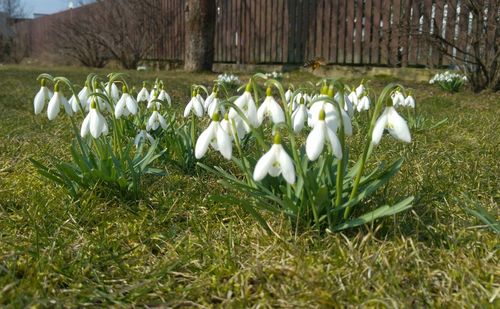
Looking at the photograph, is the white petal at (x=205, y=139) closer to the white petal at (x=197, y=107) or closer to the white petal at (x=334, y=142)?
the white petal at (x=334, y=142)

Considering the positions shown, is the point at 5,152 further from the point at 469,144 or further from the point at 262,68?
the point at 262,68

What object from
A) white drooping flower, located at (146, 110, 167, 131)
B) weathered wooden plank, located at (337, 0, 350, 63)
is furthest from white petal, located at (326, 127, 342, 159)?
weathered wooden plank, located at (337, 0, 350, 63)

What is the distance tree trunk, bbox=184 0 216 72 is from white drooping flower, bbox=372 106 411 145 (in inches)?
378

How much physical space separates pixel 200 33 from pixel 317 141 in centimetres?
992

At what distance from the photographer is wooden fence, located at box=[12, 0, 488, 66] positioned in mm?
7402

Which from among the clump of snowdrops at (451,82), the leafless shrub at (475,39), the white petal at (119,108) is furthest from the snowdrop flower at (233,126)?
the clump of snowdrops at (451,82)

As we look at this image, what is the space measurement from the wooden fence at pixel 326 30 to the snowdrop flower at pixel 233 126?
5.61m

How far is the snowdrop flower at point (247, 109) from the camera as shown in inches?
65.9

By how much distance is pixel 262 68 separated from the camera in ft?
37.6

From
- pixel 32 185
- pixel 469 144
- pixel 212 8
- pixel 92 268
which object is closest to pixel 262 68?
pixel 212 8

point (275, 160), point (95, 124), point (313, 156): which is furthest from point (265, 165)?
point (95, 124)

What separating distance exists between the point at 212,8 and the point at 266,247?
9.62m

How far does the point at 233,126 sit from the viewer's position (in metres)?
1.76

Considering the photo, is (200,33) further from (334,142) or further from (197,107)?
(334,142)
